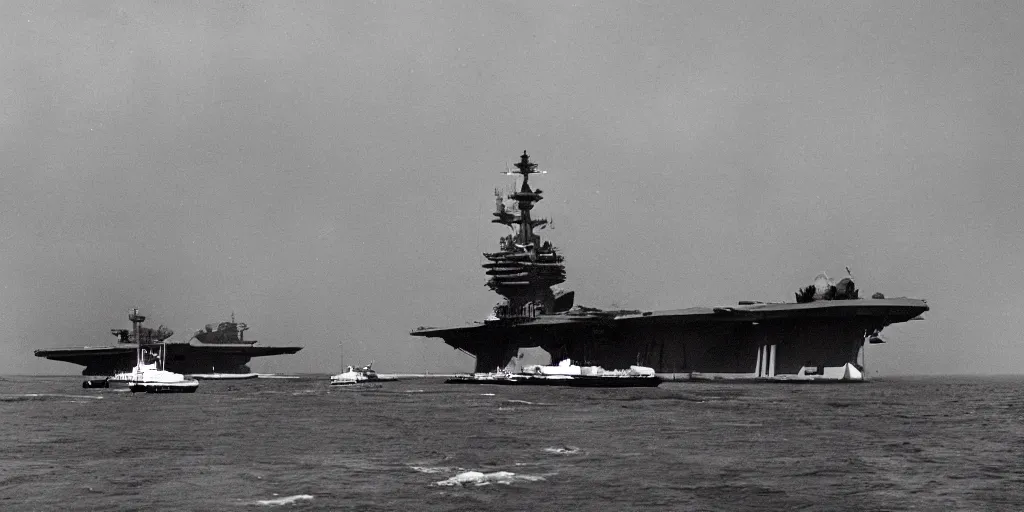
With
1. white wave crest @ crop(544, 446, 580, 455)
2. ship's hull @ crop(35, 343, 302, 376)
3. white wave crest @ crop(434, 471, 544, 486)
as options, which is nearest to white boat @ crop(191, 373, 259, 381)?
ship's hull @ crop(35, 343, 302, 376)

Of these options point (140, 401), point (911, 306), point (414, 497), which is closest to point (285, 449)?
point (414, 497)

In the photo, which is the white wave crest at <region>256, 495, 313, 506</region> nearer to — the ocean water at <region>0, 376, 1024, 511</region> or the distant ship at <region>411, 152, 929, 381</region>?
the ocean water at <region>0, 376, 1024, 511</region>

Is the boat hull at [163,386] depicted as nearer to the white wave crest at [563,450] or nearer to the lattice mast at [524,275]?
the lattice mast at [524,275]

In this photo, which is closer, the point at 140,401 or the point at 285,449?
the point at 285,449

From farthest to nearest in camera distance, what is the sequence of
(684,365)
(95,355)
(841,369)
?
(95,355), (684,365), (841,369)

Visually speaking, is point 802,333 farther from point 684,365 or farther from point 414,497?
point 414,497

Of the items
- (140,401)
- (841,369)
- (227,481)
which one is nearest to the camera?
(227,481)

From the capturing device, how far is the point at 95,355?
9894cm

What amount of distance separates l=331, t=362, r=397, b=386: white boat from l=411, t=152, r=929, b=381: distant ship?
5.99 metres

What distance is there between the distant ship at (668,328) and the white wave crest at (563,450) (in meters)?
30.9

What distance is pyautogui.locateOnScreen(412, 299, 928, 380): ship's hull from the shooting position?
190 feet

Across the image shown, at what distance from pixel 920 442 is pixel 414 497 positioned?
16359mm

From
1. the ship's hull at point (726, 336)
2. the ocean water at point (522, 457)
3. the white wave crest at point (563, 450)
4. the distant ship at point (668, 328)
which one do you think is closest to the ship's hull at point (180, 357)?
the distant ship at point (668, 328)

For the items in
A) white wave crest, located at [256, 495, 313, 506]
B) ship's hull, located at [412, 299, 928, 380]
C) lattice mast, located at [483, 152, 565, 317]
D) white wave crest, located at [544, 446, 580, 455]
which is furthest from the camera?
lattice mast, located at [483, 152, 565, 317]
